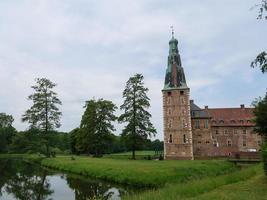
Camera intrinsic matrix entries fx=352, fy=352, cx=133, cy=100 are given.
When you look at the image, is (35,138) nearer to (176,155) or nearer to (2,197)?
(176,155)

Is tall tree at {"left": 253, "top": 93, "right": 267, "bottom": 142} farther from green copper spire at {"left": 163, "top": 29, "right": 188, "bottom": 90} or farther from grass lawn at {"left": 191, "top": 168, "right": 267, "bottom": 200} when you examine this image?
green copper spire at {"left": 163, "top": 29, "right": 188, "bottom": 90}

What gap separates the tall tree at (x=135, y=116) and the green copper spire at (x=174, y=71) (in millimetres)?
11578

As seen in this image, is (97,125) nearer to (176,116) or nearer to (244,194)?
(176,116)

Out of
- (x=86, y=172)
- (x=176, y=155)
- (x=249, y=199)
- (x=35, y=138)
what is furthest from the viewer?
(x=176, y=155)

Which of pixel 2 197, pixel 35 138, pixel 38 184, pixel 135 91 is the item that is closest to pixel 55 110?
pixel 35 138

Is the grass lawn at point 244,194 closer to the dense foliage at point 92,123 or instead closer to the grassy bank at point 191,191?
the grassy bank at point 191,191

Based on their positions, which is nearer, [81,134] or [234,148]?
[81,134]

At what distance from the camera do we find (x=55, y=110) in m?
56.0

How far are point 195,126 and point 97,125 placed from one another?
1917cm

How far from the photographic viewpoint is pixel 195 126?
65.8m

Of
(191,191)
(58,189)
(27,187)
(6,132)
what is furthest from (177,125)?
(6,132)

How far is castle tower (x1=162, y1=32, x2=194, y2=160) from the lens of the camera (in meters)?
59.7

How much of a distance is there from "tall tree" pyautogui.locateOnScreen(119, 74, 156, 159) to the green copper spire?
456 inches

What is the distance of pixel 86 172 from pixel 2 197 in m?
11.5
